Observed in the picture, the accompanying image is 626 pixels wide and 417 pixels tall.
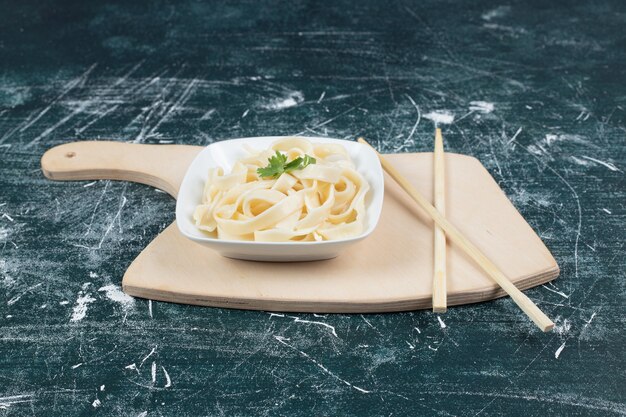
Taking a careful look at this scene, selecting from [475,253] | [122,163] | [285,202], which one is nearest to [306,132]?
[122,163]

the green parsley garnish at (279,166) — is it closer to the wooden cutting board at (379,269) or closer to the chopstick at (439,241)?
the wooden cutting board at (379,269)

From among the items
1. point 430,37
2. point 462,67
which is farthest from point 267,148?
point 430,37

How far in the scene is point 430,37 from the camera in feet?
10.6

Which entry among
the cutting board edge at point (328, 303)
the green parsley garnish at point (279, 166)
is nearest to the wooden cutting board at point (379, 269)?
the cutting board edge at point (328, 303)

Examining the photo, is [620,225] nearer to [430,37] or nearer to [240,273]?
[240,273]

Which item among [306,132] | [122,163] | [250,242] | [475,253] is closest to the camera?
[250,242]

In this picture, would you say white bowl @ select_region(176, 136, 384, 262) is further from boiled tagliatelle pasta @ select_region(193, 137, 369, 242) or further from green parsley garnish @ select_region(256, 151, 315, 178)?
green parsley garnish @ select_region(256, 151, 315, 178)

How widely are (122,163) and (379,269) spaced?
3.12 feet

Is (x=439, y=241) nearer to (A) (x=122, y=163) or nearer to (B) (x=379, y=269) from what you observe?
(B) (x=379, y=269)

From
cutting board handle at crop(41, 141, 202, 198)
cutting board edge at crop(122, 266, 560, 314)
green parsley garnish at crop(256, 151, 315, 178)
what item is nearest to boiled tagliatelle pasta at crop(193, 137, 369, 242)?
green parsley garnish at crop(256, 151, 315, 178)

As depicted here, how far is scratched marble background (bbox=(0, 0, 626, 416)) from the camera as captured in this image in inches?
63.8

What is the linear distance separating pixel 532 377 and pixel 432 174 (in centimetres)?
80

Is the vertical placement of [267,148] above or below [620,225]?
above

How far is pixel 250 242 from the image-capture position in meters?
1.74
